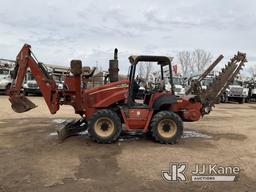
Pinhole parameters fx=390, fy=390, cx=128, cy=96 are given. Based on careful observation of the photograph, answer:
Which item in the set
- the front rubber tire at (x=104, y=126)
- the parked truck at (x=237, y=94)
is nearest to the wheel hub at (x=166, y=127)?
the front rubber tire at (x=104, y=126)

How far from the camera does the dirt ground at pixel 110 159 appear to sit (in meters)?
6.70

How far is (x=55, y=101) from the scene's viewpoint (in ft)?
35.5

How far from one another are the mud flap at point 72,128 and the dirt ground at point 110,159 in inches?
8.1

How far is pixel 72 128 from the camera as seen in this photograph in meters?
11.4

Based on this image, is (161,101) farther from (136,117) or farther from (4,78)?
(4,78)

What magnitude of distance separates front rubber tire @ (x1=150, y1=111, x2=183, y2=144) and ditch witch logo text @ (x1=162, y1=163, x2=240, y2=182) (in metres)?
2.30

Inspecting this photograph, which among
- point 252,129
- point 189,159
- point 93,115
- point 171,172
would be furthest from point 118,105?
point 252,129

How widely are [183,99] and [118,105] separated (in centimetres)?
194

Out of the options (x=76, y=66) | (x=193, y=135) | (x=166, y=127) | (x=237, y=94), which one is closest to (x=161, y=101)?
(x=166, y=127)

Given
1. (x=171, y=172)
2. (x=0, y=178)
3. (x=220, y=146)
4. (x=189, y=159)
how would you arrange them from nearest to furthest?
Result: (x=0, y=178) → (x=171, y=172) → (x=189, y=159) → (x=220, y=146)

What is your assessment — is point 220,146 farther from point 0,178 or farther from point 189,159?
point 0,178

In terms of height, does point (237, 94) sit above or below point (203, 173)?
above

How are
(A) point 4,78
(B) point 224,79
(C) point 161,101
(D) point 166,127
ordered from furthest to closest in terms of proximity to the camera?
1. (A) point 4,78
2. (B) point 224,79
3. (C) point 161,101
4. (D) point 166,127

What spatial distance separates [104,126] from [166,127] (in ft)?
5.54
